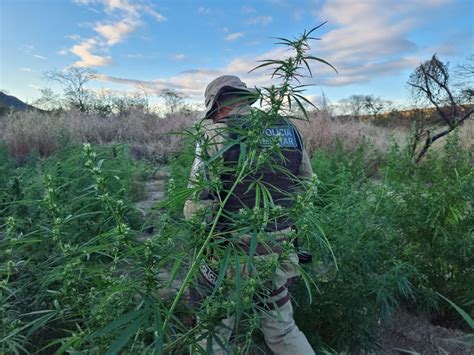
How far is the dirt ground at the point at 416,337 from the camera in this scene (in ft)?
9.48

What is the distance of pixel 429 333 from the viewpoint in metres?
→ 3.07

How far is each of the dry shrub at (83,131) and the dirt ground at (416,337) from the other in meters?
5.03

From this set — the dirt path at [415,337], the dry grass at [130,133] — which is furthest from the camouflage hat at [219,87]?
the dry grass at [130,133]

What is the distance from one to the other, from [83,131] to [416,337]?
9824mm

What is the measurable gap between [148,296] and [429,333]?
2.96 m

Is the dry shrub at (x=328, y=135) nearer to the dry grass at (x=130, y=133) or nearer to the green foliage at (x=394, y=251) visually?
the dry grass at (x=130, y=133)

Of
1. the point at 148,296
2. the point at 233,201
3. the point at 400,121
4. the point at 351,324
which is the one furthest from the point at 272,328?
the point at 400,121

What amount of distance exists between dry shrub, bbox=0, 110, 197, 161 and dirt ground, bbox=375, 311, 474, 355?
5.03 meters

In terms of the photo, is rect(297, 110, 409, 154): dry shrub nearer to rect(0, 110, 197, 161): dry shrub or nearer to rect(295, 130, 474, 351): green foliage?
rect(0, 110, 197, 161): dry shrub

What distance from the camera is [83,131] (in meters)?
10.6

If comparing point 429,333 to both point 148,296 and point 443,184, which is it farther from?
point 148,296

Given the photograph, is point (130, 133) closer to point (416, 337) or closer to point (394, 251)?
point (394, 251)

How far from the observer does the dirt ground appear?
2.89 meters

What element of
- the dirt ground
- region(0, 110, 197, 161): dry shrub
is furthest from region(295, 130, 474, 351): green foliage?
region(0, 110, 197, 161): dry shrub
